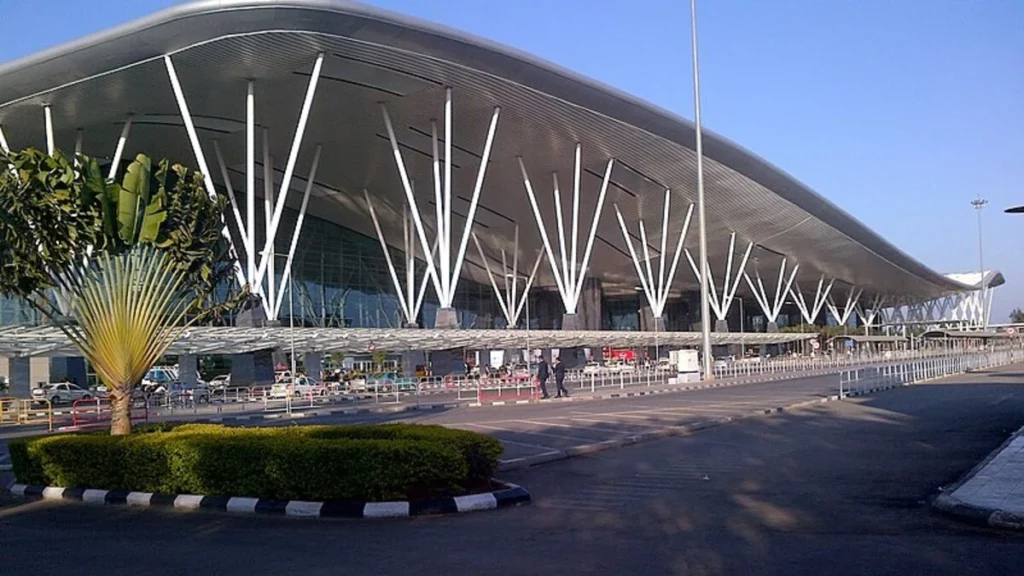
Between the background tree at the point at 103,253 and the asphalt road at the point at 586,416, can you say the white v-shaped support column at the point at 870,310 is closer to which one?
the asphalt road at the point at 586,416

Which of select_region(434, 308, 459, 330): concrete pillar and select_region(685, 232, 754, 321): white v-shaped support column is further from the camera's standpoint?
select_region(685, 232, 754, 321): white v-shaped support column

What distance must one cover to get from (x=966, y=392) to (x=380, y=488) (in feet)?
82.5

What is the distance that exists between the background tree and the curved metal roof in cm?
1830

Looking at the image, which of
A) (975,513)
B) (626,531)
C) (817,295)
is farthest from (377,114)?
(817,295)

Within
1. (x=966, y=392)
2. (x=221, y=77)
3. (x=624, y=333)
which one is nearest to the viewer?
(x=966, y=392)

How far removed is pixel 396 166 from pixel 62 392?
66.6 ft

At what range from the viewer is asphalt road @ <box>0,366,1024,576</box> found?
7.62 m

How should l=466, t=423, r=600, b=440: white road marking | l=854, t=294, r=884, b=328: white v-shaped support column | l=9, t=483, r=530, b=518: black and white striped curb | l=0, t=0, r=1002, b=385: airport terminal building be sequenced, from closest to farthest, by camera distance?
l=9, t=483, r=530, b=518: black and white striped curb
l=466, t=423, r=600, b=440: white road marking
l=0, t=0, r=1002, b=385: airport terminal building
l=854, t=294, r=884, b=328: white v-shaped support column

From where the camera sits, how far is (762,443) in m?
17.0

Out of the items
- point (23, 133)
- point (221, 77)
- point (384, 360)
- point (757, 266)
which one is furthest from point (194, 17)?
point (757, 266)

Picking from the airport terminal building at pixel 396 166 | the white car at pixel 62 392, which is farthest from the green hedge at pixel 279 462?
the white car at pixel 62 392

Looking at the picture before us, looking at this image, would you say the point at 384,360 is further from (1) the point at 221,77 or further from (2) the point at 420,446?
(2) the point at 420,446

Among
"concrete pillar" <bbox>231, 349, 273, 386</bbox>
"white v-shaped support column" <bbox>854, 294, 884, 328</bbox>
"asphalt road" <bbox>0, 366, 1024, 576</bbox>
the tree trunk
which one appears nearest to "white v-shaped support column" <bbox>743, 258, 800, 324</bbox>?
"white v-shaped support column" <bbox>854, 294, 884, 328</bbox>

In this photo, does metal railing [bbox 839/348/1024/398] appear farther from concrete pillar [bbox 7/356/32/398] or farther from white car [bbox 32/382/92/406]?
white car [bbox 32/382/92/406]
